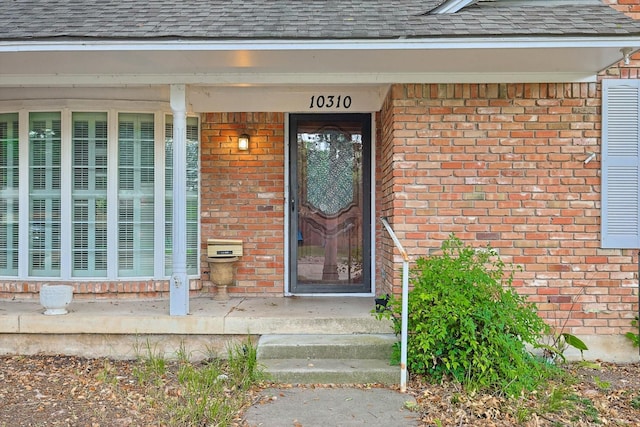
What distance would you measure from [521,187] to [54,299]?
4518 millimetres

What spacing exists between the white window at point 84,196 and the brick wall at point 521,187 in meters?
2.68

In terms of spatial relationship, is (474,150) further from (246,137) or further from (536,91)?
(246,137)

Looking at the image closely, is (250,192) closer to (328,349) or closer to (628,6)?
(328,349)

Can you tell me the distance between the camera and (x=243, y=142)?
5.45m

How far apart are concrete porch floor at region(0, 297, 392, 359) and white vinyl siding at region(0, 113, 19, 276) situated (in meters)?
0.81

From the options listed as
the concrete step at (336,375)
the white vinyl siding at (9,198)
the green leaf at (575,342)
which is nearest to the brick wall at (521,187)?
the green leaf at (575,342)

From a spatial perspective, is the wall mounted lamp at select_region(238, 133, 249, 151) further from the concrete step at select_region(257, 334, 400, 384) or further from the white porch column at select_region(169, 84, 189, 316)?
the concrete step at select_region(257, 334, 400, 384)

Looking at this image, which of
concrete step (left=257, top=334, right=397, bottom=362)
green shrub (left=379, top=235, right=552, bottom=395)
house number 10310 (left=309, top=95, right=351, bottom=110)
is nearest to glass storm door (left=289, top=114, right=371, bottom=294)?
house number 10310 (left=309, top=95, right=351, bottom=110)

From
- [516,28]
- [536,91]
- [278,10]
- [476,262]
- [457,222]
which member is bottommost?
[476,262]

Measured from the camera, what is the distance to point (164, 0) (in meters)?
4.62

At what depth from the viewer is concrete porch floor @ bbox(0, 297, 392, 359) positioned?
4348 millimetres

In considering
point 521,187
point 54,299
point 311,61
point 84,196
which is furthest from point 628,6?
point 54,299

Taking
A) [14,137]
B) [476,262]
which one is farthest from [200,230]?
[476,262]

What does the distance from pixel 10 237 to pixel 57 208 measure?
652 mm
